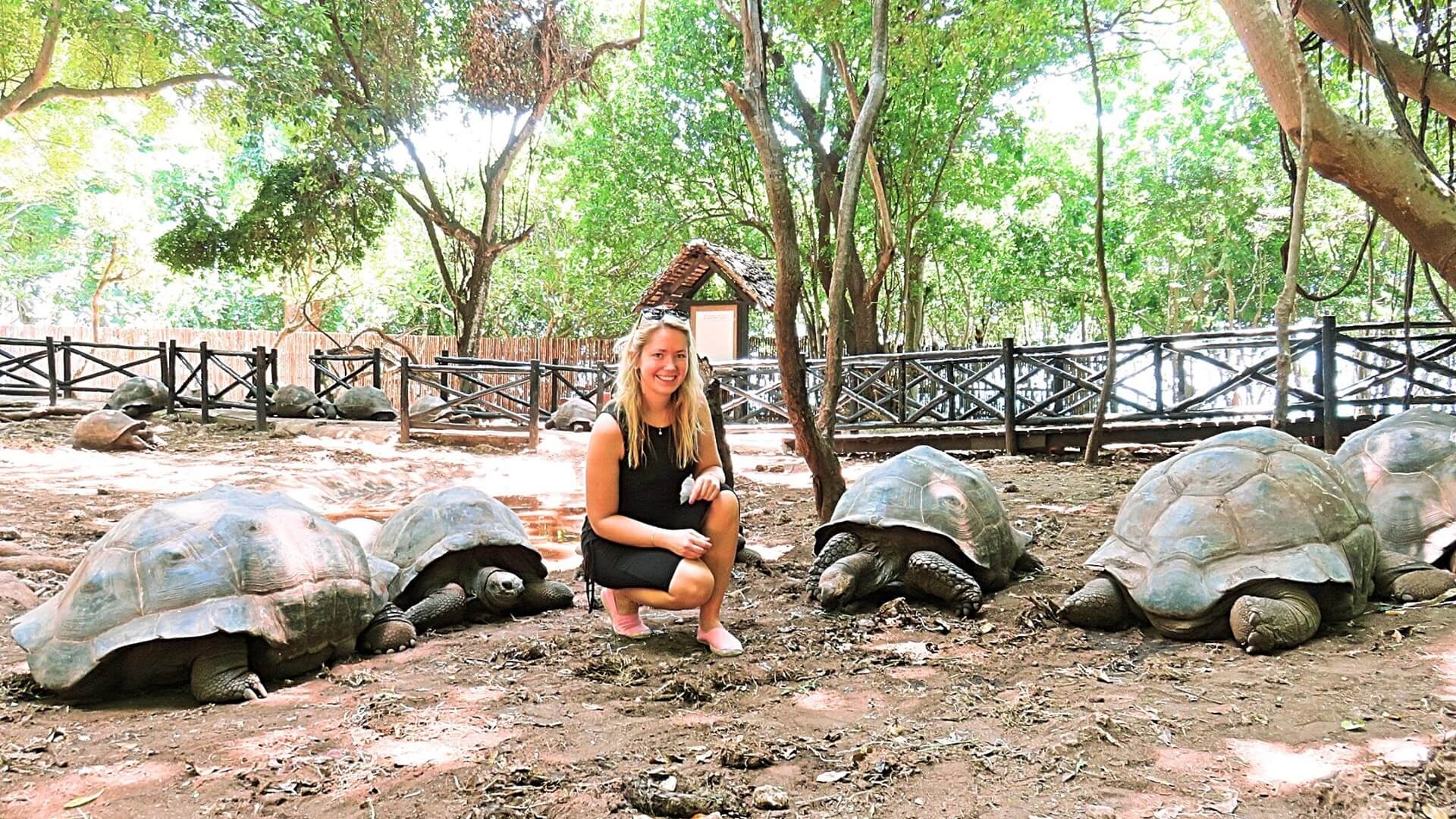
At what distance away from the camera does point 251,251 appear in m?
19.5

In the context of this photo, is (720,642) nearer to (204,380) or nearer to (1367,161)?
(1367,161)

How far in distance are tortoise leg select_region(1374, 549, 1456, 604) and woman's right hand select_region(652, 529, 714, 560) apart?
3109 mm

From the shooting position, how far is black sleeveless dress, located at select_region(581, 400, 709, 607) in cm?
380

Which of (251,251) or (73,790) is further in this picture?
(251,251)

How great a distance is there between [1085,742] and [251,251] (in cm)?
2145

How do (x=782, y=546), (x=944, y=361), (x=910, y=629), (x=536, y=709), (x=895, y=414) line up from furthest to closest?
(x=895, y=414) < (x=944, y=361) < (x=782, y=546) < (x=910, y=629) < (x=536, y=709)

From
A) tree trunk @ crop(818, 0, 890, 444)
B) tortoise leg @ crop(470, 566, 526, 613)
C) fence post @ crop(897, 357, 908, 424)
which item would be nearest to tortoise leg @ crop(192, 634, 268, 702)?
tortoise leg @ crop(470, 566, 526, 613)

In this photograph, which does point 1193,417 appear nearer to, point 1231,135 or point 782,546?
point 782,546

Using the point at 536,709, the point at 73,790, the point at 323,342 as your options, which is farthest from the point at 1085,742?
the point at 323,342

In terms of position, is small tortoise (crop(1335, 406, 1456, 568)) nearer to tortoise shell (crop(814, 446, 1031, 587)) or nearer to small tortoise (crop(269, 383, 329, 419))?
tortoise shell (crop(814, 446, 1031, 587))

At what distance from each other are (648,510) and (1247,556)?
260 centimetres

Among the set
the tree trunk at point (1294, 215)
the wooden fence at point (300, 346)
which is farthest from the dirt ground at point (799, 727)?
the wooden fence at point (300, 346)

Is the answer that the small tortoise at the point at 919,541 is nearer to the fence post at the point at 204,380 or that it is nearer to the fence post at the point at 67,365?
the fence post at the point at 204,380

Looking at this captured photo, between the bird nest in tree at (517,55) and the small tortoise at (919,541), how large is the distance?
1599 cm
